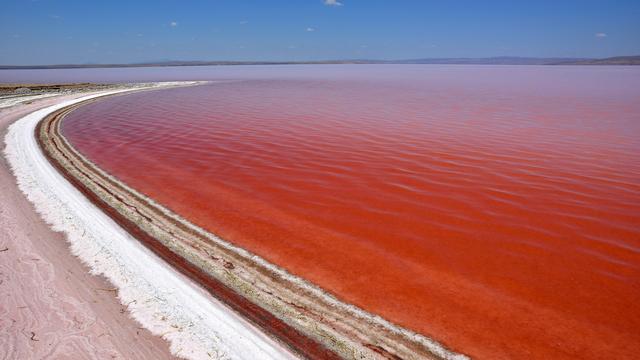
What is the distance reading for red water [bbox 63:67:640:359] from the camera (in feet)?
13.3

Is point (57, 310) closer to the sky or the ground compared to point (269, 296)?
closer to the sky

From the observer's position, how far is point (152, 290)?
170 inches

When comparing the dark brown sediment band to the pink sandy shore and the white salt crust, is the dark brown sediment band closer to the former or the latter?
the white salt crust

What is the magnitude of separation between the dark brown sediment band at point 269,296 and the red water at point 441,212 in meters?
0.22

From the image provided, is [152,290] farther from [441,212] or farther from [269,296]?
[441,212]

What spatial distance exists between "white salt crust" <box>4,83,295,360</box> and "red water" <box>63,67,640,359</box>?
1110 mm

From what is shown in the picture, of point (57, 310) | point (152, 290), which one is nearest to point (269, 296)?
point (152, 290)

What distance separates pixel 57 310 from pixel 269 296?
2.14 m

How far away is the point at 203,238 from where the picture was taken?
224 inches

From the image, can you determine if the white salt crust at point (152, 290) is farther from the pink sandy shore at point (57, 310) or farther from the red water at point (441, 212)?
the red water at point (441, 212)

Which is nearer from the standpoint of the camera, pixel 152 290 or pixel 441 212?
pixel 152 290

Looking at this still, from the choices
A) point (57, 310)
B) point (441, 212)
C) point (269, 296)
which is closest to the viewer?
point (57, 310)

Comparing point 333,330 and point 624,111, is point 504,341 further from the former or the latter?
point 624,111

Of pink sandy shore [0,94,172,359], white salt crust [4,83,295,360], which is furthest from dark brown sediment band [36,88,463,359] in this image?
pink sandy shore [0,94,172,359]
